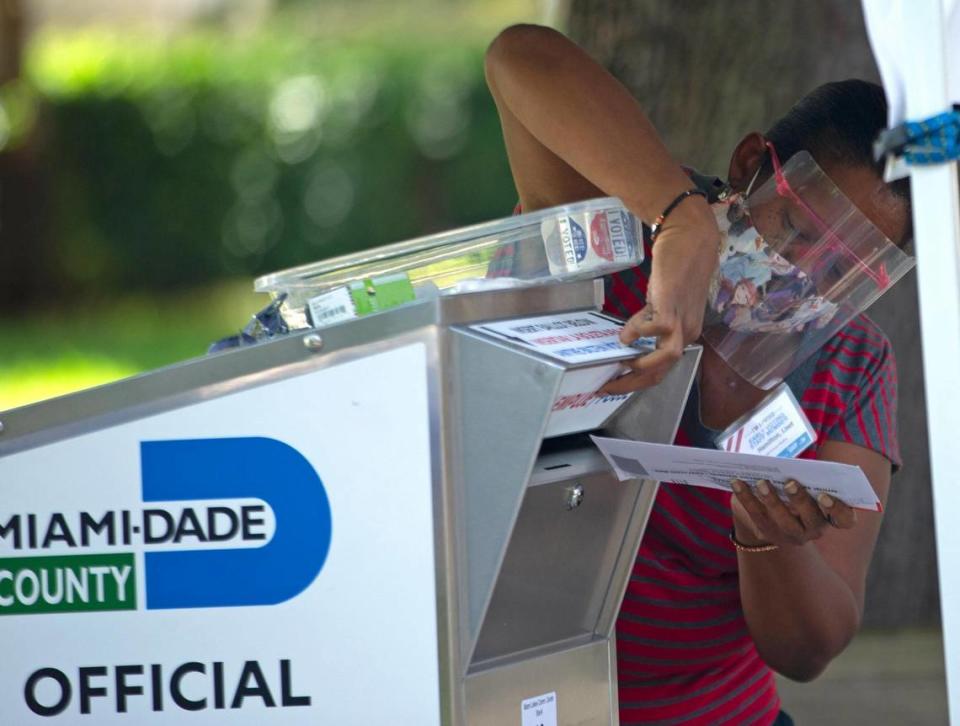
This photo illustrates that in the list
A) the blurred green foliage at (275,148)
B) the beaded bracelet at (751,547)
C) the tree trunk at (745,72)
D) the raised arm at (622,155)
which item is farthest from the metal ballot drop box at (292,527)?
the blurred green foliage at (275,148)

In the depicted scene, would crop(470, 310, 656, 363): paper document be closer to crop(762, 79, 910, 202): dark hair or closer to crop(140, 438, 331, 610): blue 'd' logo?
crop(140, 438, 331, 610): blue 'd' logo

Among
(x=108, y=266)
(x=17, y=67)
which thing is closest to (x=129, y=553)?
(x=108, y=266)

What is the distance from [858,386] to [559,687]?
681 millimetres

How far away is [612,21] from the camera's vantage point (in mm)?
4309

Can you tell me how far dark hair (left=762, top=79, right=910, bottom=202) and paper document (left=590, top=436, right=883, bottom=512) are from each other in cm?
51

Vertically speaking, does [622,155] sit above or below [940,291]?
above

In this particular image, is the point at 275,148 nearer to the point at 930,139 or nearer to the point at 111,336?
the point at 111,336

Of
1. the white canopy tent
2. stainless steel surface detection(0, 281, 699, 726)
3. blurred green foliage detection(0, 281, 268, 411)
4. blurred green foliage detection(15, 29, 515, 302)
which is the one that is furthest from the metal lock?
blurred green foliage detection(15, 29, 515, 302)

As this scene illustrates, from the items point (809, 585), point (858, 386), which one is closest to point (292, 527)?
point (809, 585)

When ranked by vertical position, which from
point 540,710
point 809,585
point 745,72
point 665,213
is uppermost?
point 745,72

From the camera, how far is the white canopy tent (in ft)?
4.79

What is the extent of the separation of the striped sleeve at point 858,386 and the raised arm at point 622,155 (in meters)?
0.46

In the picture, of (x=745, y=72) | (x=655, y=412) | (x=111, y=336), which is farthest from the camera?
(x=111, y=336)

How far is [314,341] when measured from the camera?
155 cm
